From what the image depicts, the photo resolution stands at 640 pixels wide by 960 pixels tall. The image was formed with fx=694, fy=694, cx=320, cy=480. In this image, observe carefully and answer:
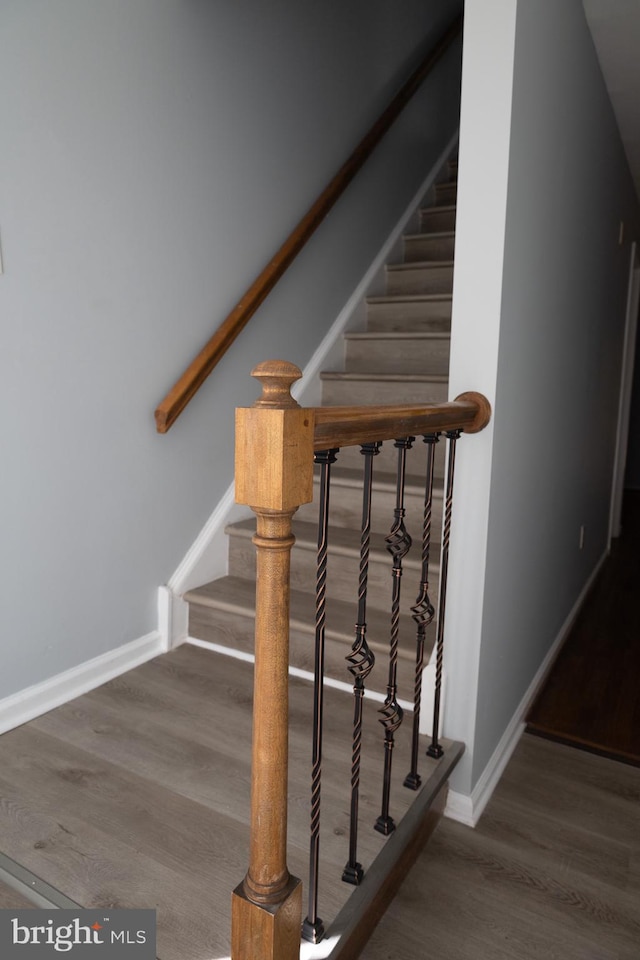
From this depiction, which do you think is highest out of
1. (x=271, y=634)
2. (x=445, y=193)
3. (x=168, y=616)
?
(x=445, y=193)

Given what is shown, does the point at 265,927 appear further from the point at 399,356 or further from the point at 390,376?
the point at 399,356

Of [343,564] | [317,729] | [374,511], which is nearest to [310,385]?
[374,511]

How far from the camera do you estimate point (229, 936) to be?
47.1 inches

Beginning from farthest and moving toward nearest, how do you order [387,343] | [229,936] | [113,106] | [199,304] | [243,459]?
[387,343]
[199,304]
[113,106]
[229,936]
[243,459]

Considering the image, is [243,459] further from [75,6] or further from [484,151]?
[75,6]

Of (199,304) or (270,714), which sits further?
(199,304)

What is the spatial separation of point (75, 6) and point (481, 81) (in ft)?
3.41

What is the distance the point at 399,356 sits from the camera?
3.00 metres

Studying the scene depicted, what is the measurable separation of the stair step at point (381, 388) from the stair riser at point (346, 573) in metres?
0.66

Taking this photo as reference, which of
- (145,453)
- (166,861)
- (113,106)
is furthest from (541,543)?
(113,106)

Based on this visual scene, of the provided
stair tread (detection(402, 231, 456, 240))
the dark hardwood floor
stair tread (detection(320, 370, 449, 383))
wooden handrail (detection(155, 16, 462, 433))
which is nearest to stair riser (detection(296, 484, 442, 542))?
stair tread (detection(320, 370, 449, 383))

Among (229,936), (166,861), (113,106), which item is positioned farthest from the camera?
(113,106)

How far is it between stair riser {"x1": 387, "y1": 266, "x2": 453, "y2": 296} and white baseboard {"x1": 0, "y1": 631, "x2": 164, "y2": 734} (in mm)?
2015

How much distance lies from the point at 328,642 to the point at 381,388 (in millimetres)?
1163
